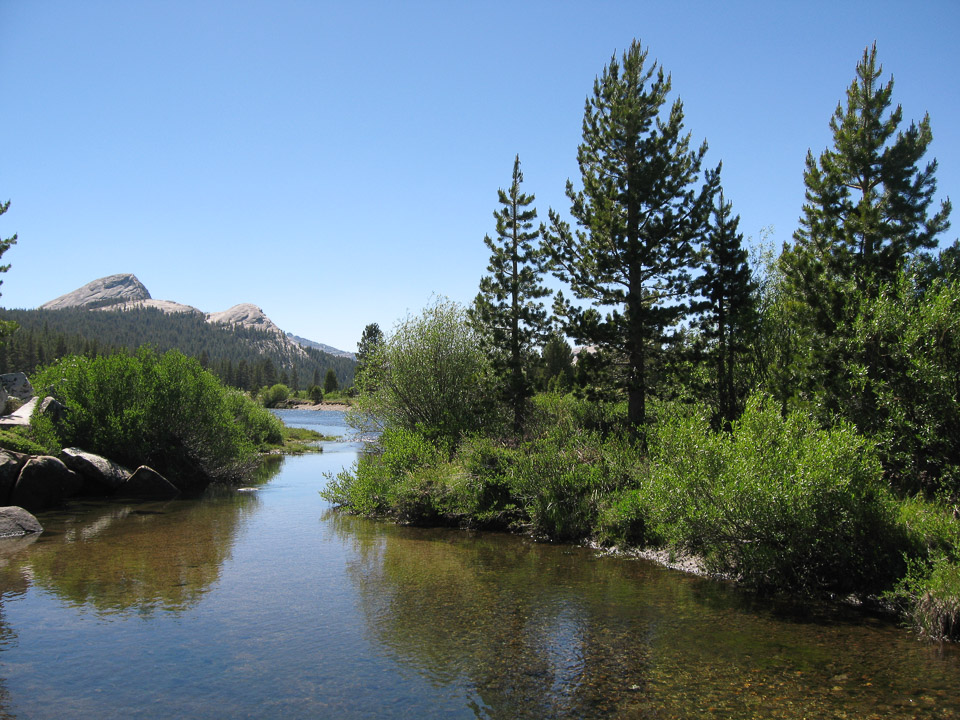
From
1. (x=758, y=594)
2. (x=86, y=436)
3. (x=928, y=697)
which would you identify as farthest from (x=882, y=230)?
(x=86, y=436)

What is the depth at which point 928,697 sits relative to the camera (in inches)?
346

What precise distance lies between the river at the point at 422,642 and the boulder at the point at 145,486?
9.80 metres

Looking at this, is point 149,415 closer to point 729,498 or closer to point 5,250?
point 5,250

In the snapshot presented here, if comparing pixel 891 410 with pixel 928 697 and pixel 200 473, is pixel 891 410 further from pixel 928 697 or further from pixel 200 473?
pixel 200 473

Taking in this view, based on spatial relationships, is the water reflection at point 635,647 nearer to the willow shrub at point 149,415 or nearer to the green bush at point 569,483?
the green bush at point 569,483

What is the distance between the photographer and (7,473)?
75.4ft

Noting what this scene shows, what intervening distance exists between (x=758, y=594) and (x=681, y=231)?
1741cm

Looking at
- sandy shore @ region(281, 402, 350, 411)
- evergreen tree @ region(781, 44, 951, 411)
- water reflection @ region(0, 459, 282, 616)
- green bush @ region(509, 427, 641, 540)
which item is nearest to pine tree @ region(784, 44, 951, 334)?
evergreen tree @ region(781, 44, 951, 411)

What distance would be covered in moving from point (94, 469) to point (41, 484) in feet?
10.1

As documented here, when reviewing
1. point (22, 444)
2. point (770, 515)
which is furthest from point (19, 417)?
point (770, 515)

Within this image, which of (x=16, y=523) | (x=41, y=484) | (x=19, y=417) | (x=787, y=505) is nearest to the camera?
(x=787, y=505)

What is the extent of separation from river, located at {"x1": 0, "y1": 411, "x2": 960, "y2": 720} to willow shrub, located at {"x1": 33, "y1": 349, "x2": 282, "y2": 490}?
11.4m

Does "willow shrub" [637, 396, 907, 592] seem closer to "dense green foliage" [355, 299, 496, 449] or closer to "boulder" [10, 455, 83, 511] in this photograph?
"dense green foliage" [355, 299, 496, 449]

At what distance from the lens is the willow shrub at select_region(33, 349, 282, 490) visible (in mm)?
28859
